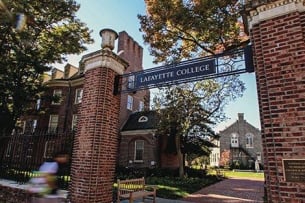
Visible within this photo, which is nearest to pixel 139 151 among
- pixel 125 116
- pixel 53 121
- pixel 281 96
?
pixel 125 116

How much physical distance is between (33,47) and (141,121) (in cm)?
1160

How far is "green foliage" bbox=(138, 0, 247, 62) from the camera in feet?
30.7

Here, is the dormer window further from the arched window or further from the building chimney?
the building chimney

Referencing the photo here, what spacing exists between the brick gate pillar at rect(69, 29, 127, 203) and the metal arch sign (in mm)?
566

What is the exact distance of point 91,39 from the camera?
17.8m

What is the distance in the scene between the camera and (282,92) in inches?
159

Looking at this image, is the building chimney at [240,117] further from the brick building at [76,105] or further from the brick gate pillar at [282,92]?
the brick gate pillar at [282,92]

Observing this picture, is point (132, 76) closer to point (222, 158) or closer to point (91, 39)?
point (91, 39)

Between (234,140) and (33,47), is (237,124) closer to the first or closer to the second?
(234,140)

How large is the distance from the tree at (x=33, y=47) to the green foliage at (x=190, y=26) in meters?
7.40

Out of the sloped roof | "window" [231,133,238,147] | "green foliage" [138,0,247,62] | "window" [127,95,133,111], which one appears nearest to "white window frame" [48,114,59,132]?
"window" [127,95,133,111]

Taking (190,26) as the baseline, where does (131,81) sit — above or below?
below

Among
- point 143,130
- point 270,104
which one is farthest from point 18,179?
point 143,130

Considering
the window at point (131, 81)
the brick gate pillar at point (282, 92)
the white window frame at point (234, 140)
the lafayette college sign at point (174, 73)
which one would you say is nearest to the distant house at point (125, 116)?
the window at point (131, 81)
